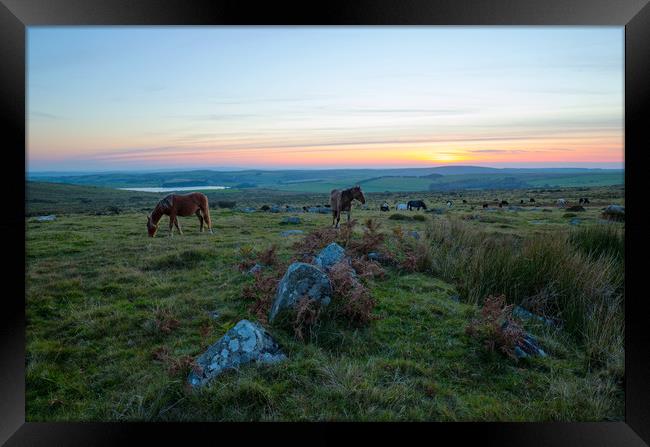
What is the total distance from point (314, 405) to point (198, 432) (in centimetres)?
89

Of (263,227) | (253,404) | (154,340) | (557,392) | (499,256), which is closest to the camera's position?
(253,404)

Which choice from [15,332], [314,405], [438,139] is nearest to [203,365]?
[314,405]

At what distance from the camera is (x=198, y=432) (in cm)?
302

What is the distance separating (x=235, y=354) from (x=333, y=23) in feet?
9.27

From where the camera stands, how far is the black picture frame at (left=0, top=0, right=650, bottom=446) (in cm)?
300

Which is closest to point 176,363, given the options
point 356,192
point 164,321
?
point 164,321

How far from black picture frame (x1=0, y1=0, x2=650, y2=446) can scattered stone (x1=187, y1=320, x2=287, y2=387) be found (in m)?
0.47

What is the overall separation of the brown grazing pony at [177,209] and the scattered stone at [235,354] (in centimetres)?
704

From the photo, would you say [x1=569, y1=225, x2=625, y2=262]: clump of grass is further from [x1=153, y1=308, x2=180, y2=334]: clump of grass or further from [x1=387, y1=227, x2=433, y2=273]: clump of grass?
[x1=153, y1=308, x2=180, y2=334]: clump of grass

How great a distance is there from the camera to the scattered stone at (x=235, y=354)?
11.3ft

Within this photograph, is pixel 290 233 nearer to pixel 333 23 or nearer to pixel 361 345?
pixel 361 345

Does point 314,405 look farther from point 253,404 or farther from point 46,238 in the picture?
point 46,238

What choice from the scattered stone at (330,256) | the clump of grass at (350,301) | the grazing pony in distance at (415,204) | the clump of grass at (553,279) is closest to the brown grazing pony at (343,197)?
the clump of grass at (553,279)

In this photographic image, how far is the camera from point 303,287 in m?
4.18
